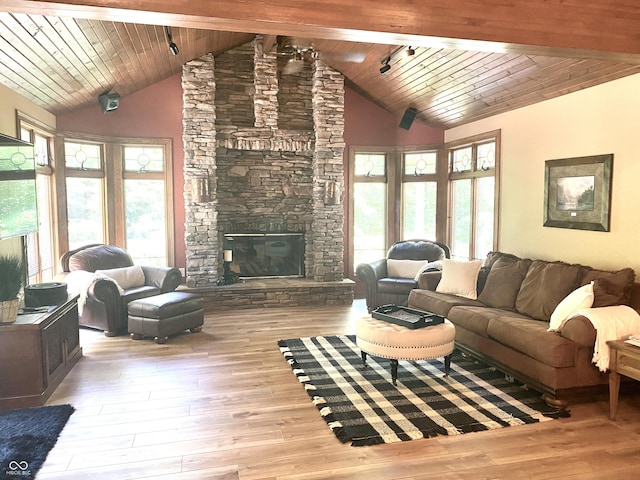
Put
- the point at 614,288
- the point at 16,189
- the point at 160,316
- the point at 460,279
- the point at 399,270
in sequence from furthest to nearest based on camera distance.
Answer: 1. the point at 399,270
2. the point at 460,279
3. the point at 160,316
4. the point at 16,189
5. the point at 614,288

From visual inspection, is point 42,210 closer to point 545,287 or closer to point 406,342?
point 406,342

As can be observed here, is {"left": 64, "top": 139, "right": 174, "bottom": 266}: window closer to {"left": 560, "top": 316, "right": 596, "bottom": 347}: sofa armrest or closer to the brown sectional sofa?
the brown sectional sofa

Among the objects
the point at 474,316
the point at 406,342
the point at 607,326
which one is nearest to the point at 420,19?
the point at 406,342

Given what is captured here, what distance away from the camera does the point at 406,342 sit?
13.0 feet

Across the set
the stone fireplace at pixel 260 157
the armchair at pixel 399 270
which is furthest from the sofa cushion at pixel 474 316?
the stone fireplace at pixel 260 157

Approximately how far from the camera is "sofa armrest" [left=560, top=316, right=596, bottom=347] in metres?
3.52

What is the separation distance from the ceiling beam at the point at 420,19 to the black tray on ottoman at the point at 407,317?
2225 millimetres

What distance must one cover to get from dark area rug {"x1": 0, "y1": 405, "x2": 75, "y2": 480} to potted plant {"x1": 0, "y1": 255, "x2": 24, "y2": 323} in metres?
0.72

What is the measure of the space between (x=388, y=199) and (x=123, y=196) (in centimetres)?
414

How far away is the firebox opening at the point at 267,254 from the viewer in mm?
7469

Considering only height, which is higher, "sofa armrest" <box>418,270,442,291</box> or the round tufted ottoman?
"sofa armrest" <box>418,270,442,291</box>

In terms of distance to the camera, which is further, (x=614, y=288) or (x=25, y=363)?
(x=614, y=288)

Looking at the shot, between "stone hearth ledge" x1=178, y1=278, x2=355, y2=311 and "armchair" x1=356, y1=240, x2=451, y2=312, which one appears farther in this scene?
"stone hearth ledge" x1=178, y1=278, x2=355, y2=311

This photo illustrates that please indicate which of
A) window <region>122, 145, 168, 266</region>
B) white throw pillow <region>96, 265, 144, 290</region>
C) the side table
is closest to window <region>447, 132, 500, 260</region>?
the side table
